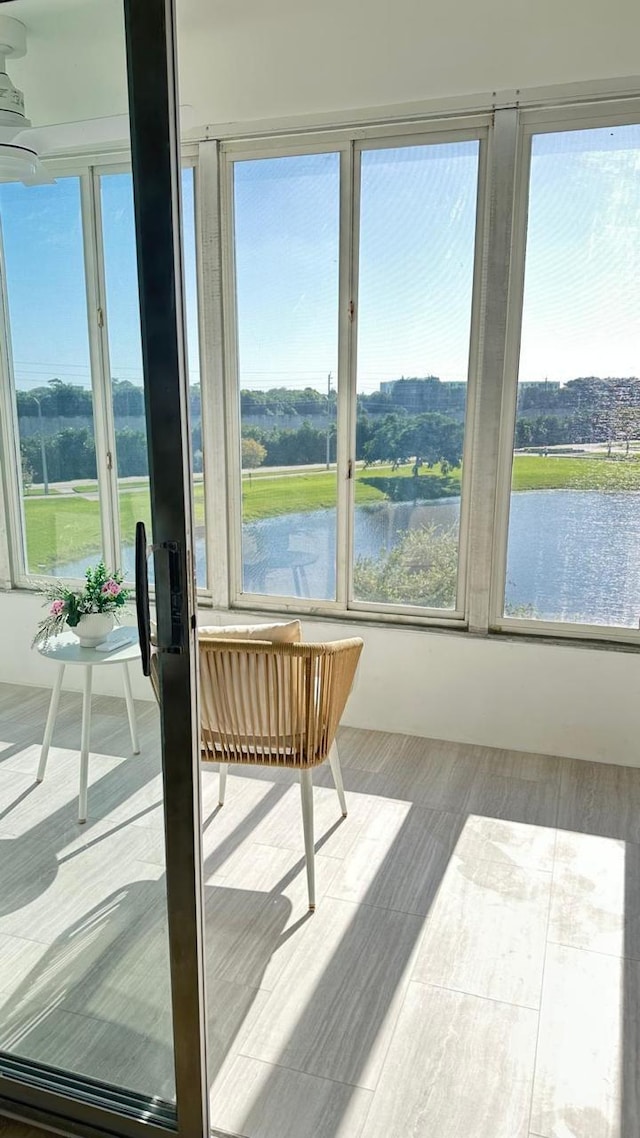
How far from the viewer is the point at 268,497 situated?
12.7 ft

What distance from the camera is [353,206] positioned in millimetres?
3488

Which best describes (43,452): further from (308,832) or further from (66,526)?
(308,832)

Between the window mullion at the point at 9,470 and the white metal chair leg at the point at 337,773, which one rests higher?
the window mullion at the point at 9,470

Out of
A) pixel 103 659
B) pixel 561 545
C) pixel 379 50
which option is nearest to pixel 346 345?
pixel 379 50

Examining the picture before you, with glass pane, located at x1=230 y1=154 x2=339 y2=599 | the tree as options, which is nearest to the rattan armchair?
glass pane, located at x1=230 y1=154 x2=339 y2=599

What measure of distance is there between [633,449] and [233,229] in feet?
6.54

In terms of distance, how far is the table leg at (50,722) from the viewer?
5.22ft

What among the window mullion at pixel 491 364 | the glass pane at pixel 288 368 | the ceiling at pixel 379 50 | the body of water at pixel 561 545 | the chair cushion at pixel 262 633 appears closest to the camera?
the chair cushion at pixel 262 633

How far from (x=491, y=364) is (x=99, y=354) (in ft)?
7.53

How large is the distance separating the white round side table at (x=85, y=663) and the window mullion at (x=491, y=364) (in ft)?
7.26

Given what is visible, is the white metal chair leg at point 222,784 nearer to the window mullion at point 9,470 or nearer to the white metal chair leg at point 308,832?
the white metal chair leg at point 308,832

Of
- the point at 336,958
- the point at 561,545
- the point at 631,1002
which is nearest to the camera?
the point at 631,1002

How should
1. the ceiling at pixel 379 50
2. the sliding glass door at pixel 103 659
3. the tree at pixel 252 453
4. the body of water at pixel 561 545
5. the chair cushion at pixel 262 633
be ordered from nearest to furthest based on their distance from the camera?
the sliding glass door at pixel 103 659 → the chair cushion at pixel 262 633 → the ceiling at pixel 379 50 → the body of water at pixel 561 545 → the tree at pixel 252 453

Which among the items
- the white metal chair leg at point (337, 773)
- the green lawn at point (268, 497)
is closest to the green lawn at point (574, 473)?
the green lawn at point (268, 497)
